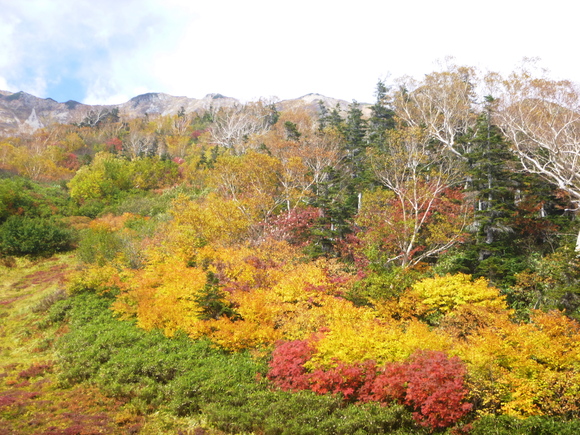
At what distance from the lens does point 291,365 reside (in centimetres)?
1214

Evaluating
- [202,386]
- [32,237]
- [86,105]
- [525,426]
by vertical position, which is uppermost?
[86,105]

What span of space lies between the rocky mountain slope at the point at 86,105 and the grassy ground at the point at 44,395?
9784 cm

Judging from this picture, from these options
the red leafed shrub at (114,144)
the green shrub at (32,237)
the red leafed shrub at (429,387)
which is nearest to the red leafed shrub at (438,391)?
the red leafed shrub at (429,387)

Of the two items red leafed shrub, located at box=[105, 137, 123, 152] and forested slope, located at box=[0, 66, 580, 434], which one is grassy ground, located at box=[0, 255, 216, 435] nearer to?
forested slope, located at box=[0, 66, 580, 434]

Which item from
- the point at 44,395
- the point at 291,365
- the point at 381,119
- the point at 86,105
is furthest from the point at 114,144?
the point at 86,105

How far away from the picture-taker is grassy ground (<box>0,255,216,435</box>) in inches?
411

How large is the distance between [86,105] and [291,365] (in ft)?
511

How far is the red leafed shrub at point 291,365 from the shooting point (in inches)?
462

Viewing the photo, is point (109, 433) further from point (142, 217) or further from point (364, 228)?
point (142, 217)

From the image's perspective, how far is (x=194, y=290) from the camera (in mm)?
17062

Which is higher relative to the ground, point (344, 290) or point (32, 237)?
point (32, 237)

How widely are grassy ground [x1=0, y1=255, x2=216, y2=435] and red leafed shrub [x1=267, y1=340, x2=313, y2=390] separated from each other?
301 cm

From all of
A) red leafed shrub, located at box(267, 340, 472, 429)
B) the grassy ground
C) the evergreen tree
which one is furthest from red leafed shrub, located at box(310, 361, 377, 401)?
the evergreen tree

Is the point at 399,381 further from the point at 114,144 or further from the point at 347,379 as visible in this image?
the point at 114,144
